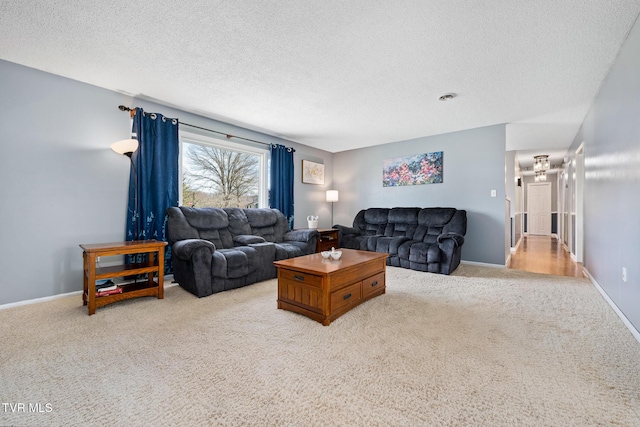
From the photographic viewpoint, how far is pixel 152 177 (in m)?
3.56

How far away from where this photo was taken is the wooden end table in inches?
97.5

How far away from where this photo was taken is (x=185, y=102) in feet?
11.8

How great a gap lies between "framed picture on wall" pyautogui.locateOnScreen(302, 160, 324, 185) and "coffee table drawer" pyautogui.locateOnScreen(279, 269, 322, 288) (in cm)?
346

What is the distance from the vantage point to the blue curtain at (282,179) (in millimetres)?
5090

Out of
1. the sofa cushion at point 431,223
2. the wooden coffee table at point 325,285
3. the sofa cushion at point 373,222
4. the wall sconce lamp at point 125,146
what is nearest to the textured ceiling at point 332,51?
the wall sconce lamp at point 125,146

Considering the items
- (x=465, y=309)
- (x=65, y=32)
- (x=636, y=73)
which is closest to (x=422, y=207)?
(x=465, y=309)

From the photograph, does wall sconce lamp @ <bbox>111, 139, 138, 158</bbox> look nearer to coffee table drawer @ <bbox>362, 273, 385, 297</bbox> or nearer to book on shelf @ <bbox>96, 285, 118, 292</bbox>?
book on shelf @ <bbox>96, 285, 118, 292</bbox>

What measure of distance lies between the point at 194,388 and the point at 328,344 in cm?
85

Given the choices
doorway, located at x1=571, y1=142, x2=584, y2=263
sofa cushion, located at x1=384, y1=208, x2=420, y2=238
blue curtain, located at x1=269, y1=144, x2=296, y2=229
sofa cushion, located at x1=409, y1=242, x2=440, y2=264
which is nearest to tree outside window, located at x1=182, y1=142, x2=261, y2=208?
blue curtain, located at x1=269, y1=144, x2=296, y2=229

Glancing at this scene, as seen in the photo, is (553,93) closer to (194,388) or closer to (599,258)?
(599,258)

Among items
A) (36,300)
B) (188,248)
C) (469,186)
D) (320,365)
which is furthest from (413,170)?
(36,300)

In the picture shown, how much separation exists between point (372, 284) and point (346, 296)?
48 centimetres

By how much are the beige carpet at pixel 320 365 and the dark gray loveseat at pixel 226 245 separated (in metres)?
0.41

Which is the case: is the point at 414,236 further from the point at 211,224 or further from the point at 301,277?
the point at 211,224
